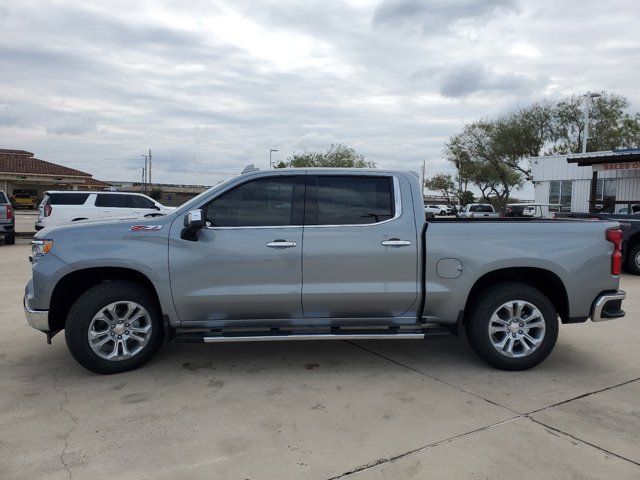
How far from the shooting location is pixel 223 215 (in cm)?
472

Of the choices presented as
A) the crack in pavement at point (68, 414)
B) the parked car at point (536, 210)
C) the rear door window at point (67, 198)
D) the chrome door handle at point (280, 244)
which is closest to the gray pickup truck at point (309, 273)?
the chrome door handle at point (280, 244)

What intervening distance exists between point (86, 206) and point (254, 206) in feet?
41.9

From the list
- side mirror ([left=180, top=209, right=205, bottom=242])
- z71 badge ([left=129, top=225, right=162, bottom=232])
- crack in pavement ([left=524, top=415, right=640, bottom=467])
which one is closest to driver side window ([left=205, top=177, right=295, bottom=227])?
side mirror ([left=180, top=209, right=205, bottom=242])

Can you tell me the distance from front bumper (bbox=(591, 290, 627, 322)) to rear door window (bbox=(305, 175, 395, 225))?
2030mm

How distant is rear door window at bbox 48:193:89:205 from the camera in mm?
15406

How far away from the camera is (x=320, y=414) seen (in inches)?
151

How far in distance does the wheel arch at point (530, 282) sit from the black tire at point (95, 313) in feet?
9.49

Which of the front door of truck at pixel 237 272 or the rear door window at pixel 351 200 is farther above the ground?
the rear door window at pixel 351 200

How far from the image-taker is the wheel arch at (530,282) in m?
4.81

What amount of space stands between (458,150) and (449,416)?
4586cm

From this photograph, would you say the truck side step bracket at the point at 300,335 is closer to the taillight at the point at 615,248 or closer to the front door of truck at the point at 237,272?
the front door of truck at the point at 237,272

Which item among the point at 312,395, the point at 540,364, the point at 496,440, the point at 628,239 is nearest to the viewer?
the point at 496,440

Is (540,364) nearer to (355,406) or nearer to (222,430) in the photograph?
(355,406)

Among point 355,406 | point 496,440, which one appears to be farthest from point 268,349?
point 496,440
